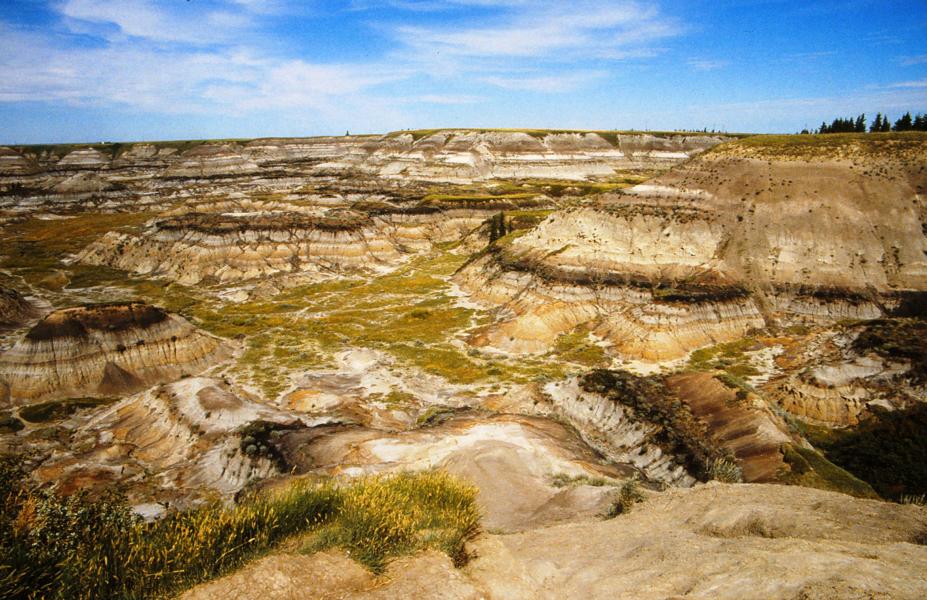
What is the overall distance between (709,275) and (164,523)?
50437 mm

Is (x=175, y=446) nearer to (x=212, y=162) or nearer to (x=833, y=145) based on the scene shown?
(x=833, y=145)

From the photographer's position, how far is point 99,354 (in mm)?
38031

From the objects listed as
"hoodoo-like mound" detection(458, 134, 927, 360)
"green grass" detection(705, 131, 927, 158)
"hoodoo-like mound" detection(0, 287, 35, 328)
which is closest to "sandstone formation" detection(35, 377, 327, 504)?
"hoodoo-like mound" detection(458, 134, 927, 360)

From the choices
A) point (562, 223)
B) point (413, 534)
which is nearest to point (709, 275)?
point (562, 223)

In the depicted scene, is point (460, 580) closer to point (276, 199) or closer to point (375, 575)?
point (375, 575)

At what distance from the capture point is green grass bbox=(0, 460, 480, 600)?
6.83 meters

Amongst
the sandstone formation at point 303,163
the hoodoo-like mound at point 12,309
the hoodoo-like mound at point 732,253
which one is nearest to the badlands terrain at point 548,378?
the hoodoo-like mound at point 732,253

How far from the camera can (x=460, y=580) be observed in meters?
8.41

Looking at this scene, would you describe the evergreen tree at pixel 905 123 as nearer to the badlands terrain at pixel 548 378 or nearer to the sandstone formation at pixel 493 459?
the badlands terrain at pixel 548 378

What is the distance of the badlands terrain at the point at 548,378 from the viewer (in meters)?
9.75

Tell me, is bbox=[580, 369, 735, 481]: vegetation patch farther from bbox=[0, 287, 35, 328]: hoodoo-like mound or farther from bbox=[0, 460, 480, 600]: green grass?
bbox=[0, 287, 35, 328]: hoodoo-like mound

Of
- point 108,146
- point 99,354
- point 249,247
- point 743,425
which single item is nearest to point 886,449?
point 743,425

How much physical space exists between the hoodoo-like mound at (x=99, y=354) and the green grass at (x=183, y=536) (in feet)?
110

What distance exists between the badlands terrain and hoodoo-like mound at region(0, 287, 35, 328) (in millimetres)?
521
